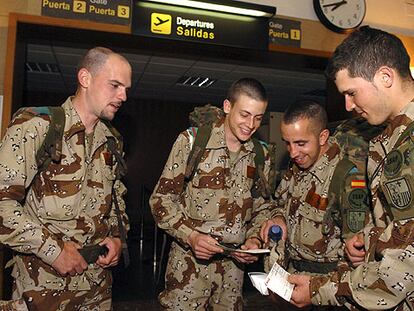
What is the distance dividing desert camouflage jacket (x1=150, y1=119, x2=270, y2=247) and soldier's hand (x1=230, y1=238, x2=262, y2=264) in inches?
2.5

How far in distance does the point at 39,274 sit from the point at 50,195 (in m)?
0.34

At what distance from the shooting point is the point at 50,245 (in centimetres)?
161

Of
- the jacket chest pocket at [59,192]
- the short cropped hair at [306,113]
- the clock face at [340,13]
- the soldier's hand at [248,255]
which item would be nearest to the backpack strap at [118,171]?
the jacket chest pocket at [59,192]

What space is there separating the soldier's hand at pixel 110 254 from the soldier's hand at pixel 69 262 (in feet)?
0.43

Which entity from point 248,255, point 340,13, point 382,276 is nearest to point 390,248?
point 382,276

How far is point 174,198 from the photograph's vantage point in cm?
220

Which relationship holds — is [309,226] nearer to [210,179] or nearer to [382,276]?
[210,179]

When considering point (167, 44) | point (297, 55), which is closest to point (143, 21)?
point (167, 44)

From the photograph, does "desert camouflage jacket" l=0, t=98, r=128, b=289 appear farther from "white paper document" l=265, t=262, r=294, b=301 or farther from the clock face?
the clock face

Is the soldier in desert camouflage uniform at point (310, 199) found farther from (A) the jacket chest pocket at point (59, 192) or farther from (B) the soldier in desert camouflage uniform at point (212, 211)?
(A) the jacket chest pocket at point (59, 192)

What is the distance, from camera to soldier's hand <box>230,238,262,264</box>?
2.10 meters

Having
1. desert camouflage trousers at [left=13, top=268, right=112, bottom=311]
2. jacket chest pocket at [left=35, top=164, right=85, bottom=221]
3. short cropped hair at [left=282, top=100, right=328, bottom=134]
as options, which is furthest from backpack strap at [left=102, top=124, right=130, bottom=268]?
short cropped hair at [left=282, top=100, right=328, bottom=134]

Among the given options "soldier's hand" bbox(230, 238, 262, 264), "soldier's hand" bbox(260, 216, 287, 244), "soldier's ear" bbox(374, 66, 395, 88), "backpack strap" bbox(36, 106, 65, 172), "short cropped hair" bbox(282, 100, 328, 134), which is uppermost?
"soldier's ear" bbox(374, 66, 395, 88)

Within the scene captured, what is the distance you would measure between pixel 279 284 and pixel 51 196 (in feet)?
3.34
